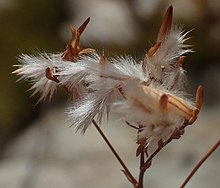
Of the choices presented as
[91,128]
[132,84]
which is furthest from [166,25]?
[91,128]

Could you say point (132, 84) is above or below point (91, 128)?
above

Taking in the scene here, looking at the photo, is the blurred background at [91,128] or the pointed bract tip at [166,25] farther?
the blurred background at [91,128]

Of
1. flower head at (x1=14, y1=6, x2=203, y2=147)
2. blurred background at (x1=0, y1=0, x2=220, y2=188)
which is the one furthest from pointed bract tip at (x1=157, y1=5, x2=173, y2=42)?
blurred background at (x1=0, y1=0, x2=220, y2=188)

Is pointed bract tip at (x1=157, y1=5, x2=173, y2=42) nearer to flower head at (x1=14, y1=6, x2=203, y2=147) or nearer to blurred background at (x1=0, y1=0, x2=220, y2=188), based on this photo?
flower head at (x1=14, y1=6, x2=203, y2=147)

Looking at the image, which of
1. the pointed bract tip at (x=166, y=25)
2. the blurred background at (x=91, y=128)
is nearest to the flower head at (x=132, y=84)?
the pointed bract tip at (x=166, y=25)

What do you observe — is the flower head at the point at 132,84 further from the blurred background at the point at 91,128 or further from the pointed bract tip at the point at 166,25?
the blurred background at the point at 91,128

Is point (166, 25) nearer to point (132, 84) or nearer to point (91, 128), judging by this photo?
point (132, 84)

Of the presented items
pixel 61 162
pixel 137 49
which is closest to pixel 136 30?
pixel 137 49

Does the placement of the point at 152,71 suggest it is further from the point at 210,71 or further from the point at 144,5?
the point at 144,5
